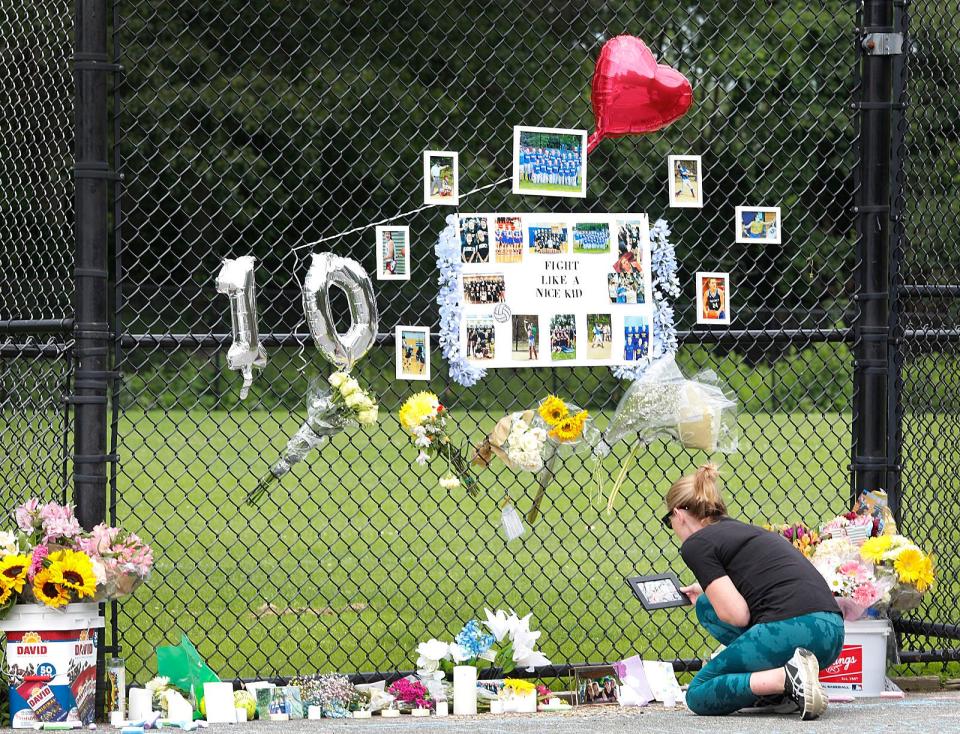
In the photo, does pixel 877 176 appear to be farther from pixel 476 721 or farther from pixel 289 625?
pixel 289 625

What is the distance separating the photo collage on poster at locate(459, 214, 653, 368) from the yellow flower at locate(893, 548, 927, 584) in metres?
1.20

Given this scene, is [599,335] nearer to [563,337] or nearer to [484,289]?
[563,337]

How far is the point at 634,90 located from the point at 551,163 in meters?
0.43

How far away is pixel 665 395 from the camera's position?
17.1 ft

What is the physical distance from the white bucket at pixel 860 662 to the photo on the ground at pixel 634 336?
4.18ft

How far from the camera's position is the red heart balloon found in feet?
17.2

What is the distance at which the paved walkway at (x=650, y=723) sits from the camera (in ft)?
14.6

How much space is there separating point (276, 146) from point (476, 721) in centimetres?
1405

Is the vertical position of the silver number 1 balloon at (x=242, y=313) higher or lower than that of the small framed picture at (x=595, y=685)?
higher

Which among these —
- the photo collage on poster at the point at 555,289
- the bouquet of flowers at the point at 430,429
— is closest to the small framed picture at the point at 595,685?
the bouquet of flowers at the point at 430,429

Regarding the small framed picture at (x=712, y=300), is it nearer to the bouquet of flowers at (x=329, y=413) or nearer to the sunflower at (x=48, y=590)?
the bouquet of flowers at (x=329, y=413)

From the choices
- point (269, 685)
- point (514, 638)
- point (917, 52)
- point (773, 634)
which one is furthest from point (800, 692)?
point (917, 52)

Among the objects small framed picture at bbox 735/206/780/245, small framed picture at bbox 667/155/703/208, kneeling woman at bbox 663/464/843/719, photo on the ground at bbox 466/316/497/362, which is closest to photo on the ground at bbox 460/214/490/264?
photo on the ground at bbox 466/316/497/362

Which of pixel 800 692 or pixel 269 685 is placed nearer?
pixel 800 692
